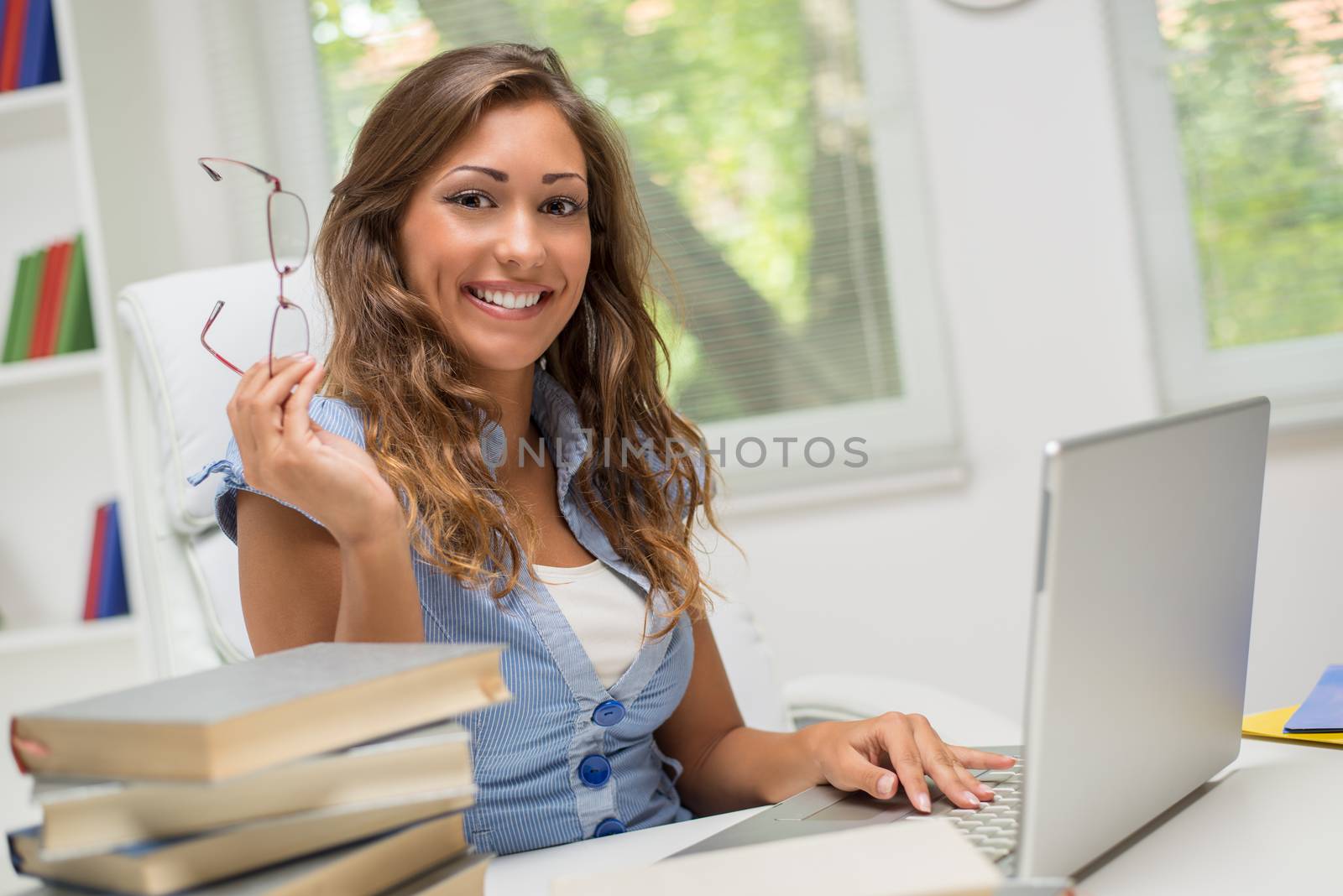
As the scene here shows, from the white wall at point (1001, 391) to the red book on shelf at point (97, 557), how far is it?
46cm

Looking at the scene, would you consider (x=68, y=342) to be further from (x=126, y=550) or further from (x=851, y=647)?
(x=851, y=647)

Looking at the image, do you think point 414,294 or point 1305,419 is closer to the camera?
point 414,294

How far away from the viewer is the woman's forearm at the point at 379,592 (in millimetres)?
847

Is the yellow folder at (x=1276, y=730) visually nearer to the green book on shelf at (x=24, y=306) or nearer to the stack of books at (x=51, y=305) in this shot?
the stack of books at (x=51, y=305)

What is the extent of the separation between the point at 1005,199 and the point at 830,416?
1.65 feet

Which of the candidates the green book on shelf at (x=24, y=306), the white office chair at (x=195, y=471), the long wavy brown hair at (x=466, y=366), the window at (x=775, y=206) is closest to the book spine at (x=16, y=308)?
the green book on shelf at (x=24, y=306)

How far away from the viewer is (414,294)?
121 cm

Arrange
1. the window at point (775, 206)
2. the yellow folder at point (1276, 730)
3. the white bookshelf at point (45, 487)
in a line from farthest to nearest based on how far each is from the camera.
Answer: the white bookshelf at point (45, 487), the window at point (775, 206), the yellow folder at point (1276, 730)

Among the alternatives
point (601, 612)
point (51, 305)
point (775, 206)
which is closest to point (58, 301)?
point (51, 305)

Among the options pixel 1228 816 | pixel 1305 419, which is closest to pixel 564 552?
pixel 1228 816

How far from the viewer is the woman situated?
96cm

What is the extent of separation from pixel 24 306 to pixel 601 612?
1726 mm

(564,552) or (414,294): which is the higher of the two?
(414,294)

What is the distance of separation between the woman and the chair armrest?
0.23 metres
